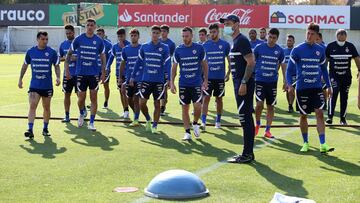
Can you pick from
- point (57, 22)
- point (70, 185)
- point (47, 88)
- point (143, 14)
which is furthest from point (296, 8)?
point (70, 185)

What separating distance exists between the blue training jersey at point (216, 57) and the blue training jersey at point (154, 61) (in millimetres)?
1468

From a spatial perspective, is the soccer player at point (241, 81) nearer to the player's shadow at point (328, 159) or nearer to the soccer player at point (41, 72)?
the player's shadow at point (328, 159)

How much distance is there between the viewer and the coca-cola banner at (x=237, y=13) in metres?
56.3

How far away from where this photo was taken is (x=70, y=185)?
8.30 m

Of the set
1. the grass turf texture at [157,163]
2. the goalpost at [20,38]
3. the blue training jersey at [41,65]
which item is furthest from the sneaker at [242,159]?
the goalpost at [20,38]

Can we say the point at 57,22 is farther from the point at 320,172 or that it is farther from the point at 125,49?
the point at 320,172

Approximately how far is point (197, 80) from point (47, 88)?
2884mm

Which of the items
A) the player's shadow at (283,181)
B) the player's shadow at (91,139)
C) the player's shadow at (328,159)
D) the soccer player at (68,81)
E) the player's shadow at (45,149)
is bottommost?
the player's shadow at (328,159)

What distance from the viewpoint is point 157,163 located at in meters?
9.96

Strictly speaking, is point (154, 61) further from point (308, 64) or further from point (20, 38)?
point (20, 38)

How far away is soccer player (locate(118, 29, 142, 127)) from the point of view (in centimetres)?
1473

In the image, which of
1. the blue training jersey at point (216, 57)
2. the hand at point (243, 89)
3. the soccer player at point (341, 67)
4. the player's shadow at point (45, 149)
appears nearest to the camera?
the hand at point (243, 89)

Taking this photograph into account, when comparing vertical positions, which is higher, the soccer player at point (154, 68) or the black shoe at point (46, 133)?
the soccer player at point (154, 68)

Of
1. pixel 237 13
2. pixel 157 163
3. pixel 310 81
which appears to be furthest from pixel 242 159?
pixel 237 13
